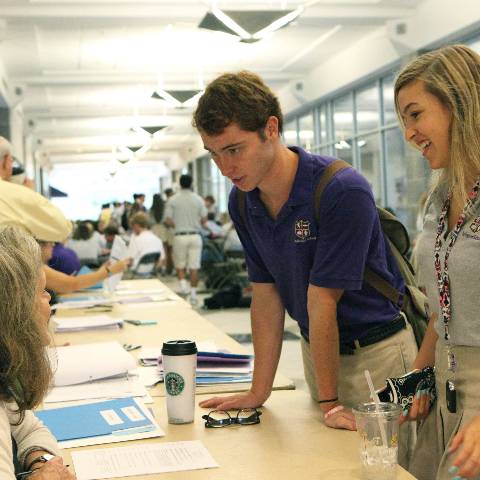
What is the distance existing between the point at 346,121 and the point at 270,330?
10497mm

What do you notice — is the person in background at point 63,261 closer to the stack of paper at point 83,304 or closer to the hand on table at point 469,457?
the stack of paper at point 83,304

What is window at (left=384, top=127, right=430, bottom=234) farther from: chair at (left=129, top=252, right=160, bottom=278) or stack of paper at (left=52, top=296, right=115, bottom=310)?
stack of paper at (left=52, top=296, right=115, bottom=310)

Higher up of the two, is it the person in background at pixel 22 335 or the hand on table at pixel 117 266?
the person in background at pixel 22 335

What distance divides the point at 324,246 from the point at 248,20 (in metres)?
4.79

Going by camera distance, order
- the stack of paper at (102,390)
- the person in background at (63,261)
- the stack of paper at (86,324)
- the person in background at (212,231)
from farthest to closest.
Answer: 1. the person in background at (212,231)
2. the person in background at (63,261)
3. the stack of paper at (86,324)
4. the stack of paper at (102,390)

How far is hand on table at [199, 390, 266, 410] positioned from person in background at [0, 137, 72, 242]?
1199mm

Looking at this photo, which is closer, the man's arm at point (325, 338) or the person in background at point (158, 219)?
the man's arm at point (325, 338)

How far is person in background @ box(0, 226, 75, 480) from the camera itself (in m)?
1.40

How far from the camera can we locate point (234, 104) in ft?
5.81

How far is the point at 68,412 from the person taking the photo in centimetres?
197

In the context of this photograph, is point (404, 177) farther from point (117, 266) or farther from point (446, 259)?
point (446, 259)

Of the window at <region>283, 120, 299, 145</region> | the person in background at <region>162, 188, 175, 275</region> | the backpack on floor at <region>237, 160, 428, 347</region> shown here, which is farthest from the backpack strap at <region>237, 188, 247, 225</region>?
the window at <region>283, 120, 299, 145</region>

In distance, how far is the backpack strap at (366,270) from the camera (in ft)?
6.06

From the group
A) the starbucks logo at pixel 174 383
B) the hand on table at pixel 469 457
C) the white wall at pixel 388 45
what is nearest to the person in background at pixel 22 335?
the starbucks logo at pixel 174 383
